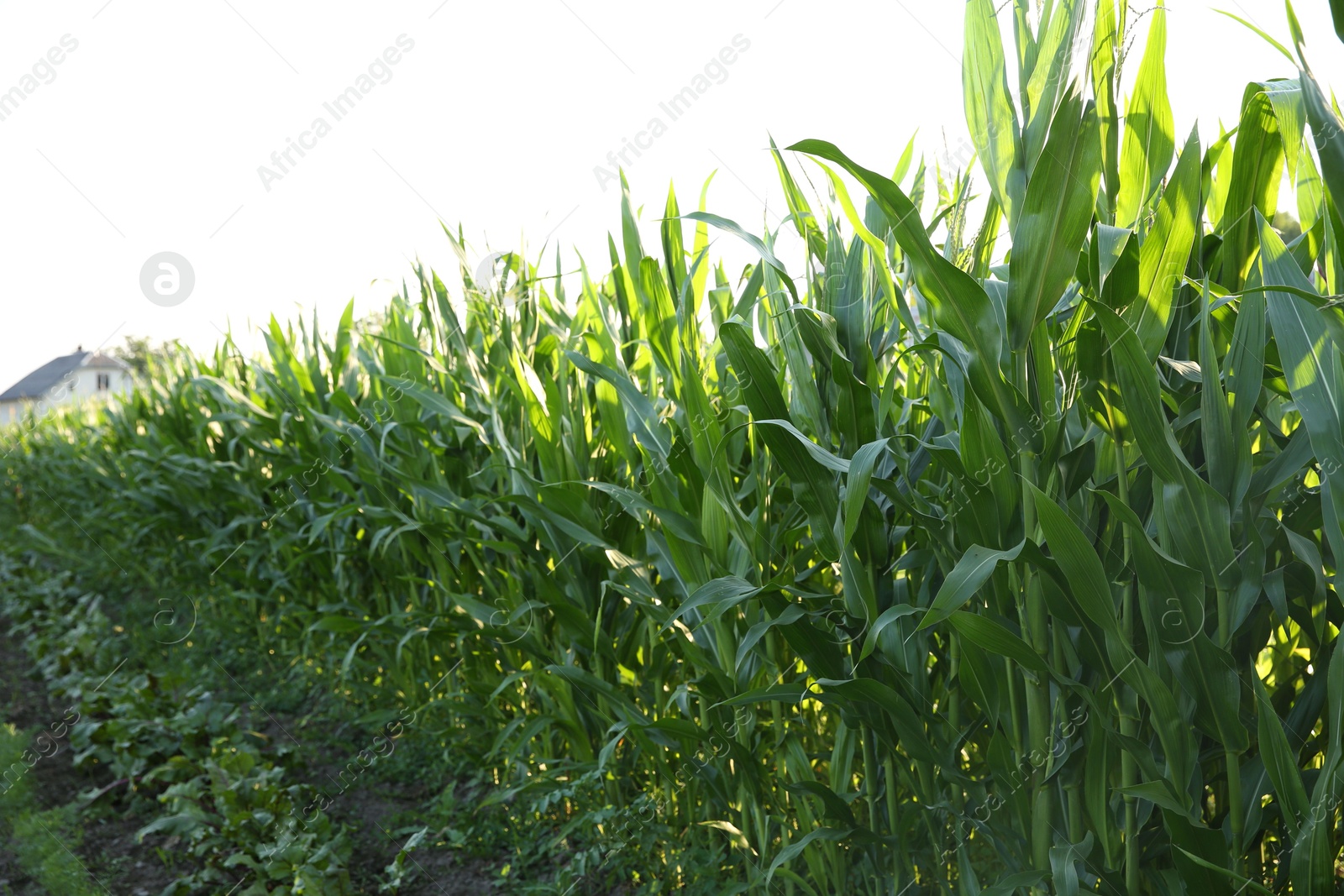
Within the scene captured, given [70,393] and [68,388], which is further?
[70,393]

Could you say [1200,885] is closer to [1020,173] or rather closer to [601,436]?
[1020,173]

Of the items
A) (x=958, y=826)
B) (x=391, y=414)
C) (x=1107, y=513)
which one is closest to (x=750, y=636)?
(x=958, y=826)

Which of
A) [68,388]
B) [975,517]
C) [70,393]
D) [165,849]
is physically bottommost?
[165,849]

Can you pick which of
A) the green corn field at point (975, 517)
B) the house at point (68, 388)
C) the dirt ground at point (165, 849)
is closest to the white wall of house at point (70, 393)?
the house at point (68, 388)

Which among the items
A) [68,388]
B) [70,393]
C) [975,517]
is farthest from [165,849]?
[70,393]

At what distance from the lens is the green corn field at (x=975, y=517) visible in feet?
3.26

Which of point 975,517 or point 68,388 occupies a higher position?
point 68,388

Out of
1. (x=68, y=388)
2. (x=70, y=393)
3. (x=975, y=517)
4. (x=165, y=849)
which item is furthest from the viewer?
(x=70, y=393)

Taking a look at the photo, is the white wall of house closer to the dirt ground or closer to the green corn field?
the dirt ground

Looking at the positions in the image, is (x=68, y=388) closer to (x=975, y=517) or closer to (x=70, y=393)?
(x=70, y=393)

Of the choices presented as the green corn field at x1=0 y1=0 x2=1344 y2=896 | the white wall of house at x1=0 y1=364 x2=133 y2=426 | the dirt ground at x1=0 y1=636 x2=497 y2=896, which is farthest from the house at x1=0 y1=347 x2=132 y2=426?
the green corn field at x1=0 y1=0 x2=1344 y2=896

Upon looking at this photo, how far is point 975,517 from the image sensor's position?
3.90 ft

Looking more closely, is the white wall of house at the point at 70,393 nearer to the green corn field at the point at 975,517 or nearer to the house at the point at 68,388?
the house at the point at 68,388

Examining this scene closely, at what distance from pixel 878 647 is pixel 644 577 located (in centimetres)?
60
